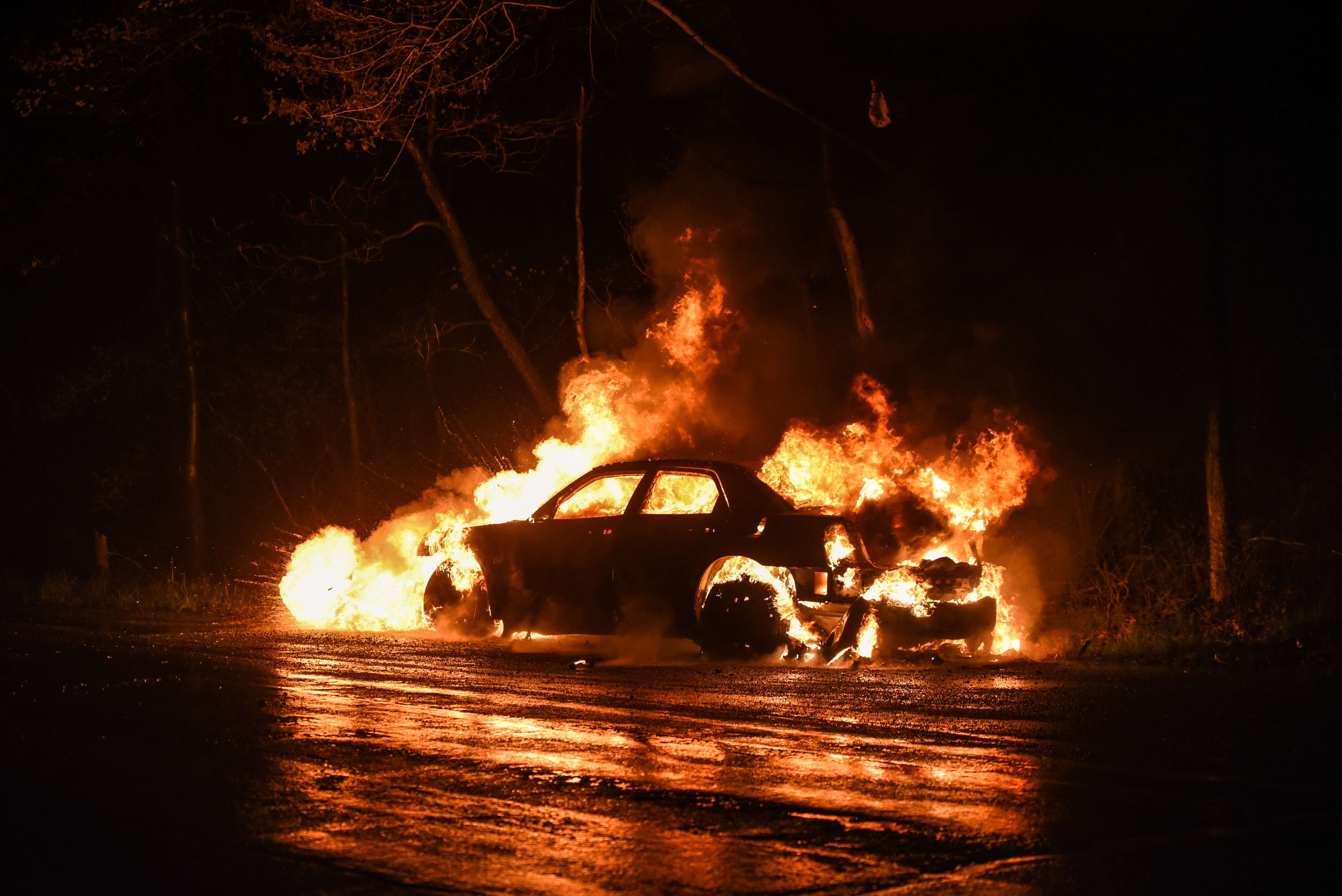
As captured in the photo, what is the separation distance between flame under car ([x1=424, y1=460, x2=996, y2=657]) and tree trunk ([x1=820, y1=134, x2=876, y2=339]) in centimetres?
595

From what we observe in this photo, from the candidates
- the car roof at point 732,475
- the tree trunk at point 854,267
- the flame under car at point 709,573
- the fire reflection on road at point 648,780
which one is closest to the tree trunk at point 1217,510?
the flame under car at point 709,573

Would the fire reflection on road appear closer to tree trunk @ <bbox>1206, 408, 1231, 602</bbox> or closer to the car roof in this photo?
the car roof

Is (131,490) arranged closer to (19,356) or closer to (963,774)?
(19,356)

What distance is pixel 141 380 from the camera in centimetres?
2614

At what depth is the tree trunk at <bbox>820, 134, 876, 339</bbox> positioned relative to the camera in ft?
57.3

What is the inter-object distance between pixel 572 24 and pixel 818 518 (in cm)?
1373

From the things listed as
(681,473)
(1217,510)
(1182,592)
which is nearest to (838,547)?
(681,473)

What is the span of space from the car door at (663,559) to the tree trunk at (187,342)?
525 inches

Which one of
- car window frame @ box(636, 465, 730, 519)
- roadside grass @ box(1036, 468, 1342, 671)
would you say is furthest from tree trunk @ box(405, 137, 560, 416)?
car window frame @ box(636, 465, 730, 519)

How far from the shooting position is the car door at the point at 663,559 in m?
11.2

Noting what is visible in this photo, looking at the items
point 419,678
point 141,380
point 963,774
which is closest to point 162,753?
Answer: point 419,678

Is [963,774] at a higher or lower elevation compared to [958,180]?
lower

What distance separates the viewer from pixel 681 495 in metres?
12.4

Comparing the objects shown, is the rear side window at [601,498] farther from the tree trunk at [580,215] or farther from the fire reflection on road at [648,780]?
the tree trunk at [580,215]
